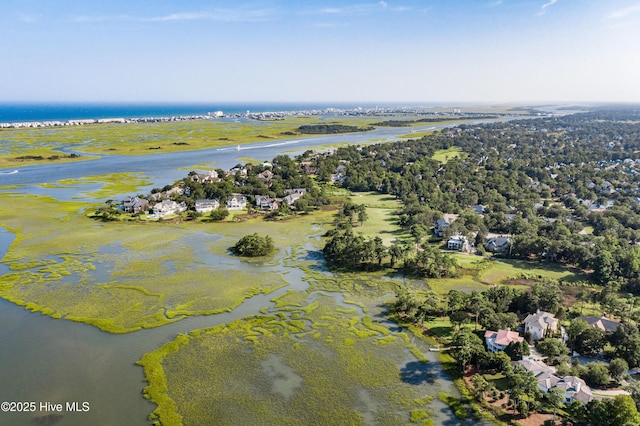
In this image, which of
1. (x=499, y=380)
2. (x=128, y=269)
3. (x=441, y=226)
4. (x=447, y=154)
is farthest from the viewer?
(x=447, y=154)

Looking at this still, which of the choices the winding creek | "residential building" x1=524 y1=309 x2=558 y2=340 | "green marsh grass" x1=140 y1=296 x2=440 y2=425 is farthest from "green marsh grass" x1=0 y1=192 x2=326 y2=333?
"residential building" x1=524 y1=309 x2=558 y2=340

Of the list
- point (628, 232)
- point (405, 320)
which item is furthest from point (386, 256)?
point (628, 232)

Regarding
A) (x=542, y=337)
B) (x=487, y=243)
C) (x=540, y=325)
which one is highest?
(x=487, y=243)

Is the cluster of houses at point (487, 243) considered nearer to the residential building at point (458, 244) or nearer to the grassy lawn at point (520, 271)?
the residential building at point (458, 244)

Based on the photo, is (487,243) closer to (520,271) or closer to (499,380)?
(520,271)

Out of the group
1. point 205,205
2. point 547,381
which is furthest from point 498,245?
point 205,205

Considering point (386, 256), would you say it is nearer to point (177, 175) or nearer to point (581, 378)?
point (581, 378)

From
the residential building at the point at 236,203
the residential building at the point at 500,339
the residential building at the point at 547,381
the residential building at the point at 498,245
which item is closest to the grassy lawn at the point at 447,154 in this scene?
the residential building at the point at 236,203
